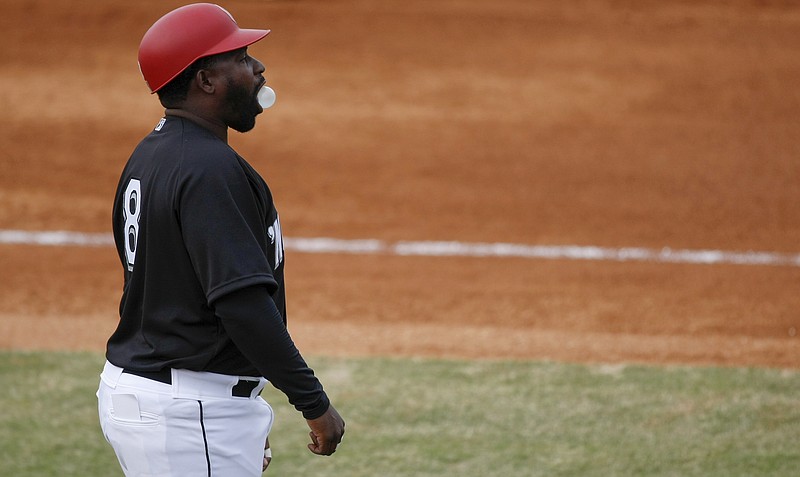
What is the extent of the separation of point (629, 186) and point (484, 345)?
2.99 m

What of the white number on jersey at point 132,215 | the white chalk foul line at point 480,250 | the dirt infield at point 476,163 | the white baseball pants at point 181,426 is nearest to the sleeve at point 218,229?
the white number on jersey at point 132,215

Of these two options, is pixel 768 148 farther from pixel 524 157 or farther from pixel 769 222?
pixel 524 157

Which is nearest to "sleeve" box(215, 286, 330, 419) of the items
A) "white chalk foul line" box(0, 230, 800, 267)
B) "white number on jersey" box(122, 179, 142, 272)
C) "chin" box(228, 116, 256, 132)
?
"white number on jersey" box(122, 179, 142, 272)

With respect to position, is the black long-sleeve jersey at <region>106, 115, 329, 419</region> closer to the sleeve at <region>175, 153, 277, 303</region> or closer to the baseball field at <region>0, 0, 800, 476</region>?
the sleeve at <region>175, 153, 277, 303</region>

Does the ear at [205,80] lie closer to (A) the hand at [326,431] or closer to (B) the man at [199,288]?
(B) the man at [199,288]

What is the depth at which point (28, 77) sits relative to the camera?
11.3 meters

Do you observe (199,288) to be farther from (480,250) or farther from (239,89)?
(480,250)

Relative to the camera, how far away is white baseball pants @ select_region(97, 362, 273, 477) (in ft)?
9.16

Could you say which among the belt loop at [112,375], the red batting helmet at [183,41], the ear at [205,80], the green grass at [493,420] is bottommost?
the green grass at [493,420]

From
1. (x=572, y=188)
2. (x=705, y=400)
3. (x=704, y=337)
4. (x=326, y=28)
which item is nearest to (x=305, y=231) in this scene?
(x=572, y=188)

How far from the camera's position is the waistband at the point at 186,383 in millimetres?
2809

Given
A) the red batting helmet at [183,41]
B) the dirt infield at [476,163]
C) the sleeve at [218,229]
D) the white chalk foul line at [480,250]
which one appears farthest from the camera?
the white chalk foul line at [480,250]

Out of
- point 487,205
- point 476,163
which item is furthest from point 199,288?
point 476,163

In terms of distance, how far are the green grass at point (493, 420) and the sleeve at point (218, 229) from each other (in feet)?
7.81
